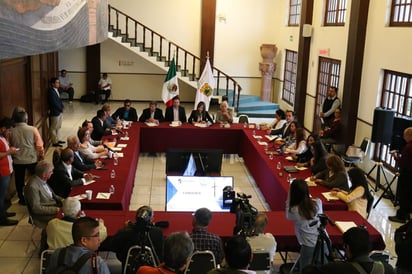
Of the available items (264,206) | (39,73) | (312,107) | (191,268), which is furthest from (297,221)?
(312,107)

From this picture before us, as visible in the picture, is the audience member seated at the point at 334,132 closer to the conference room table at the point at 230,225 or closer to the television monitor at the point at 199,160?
the television monitor at the point at 199,160

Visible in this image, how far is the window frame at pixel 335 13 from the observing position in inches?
445

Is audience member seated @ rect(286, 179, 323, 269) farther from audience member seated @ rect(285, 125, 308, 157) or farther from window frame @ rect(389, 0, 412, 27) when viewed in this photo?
window frame @ rect(389, 0, 412, 27)

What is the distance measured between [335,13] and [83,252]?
33.3 feet

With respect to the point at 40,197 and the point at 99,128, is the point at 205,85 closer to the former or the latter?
the point at 99,128

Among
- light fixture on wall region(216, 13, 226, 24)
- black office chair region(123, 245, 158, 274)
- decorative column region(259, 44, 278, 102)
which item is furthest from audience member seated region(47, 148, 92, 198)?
light fixture on wall region(216, 13, 226, 24)

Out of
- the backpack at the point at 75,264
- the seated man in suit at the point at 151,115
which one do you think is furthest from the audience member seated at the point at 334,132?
the backpack at the point at 75,264

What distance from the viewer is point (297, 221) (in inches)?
192

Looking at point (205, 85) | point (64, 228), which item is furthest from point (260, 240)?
point (205, 85)

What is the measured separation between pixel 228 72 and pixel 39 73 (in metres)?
8.19

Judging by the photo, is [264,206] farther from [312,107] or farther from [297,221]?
[312,107]

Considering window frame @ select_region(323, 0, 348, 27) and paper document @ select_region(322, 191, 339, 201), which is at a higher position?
window frame @ select_region(323, 0, 348, 27)

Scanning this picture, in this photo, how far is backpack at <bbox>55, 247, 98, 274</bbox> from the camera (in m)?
3.11

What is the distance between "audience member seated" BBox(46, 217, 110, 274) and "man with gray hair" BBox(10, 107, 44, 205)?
164 inches
